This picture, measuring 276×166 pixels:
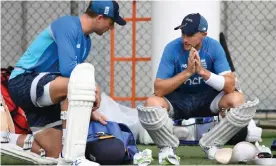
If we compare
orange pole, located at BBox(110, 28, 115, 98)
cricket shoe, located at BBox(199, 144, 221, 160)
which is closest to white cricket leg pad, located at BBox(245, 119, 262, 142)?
cricket shoe, located at BBox(199, 144, 221, 160)

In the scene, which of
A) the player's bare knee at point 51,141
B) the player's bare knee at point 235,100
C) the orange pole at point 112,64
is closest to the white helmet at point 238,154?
the player's bare knee at point 235,100

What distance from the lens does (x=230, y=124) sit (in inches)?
238

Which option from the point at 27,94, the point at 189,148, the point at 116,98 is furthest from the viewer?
the point at 116,98

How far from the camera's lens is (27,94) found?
5.55 m

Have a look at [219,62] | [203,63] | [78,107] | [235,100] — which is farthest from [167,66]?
[78,107]

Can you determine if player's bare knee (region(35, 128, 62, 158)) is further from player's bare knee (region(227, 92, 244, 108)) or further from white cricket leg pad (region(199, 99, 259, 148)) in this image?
player's bare knee (region(227, 92, 244, 108))

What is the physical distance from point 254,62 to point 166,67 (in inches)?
143

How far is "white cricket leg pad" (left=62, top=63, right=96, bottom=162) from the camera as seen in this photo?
192 inches

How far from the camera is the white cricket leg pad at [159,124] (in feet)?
19.6

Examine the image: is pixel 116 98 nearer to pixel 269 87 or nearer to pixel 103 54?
pixel 103 54

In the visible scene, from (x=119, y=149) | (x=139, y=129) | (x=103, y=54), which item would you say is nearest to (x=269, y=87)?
(x=103, y=54)

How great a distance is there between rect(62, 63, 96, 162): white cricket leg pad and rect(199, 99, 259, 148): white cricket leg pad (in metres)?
1.41

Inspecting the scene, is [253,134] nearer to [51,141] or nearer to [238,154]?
[238,154]

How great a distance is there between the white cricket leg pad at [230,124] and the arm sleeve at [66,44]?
1208mm
